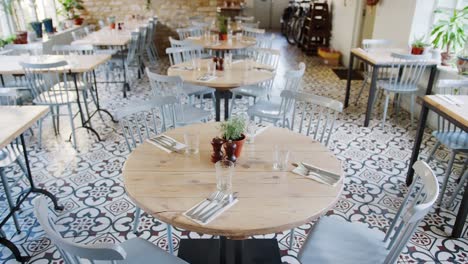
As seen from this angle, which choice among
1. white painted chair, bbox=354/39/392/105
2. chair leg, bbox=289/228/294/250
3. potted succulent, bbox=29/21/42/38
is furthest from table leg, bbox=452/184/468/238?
potted succulent, bbox=29/21/42/38

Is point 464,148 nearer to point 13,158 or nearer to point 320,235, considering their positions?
point 320,235

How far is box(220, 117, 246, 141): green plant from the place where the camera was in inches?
67.6

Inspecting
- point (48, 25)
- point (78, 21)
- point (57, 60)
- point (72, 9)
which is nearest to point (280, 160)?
point (57, 60)

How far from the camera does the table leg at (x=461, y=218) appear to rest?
7.38 feet

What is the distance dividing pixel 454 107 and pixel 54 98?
3.54m

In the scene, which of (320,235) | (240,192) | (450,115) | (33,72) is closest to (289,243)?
(320,235)

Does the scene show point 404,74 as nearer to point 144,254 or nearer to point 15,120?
point 144,254

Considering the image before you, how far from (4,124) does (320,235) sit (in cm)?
196

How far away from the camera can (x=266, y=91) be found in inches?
151

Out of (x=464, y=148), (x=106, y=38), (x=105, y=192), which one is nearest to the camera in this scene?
(x=464, y=148)

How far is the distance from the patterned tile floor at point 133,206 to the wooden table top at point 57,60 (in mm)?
779

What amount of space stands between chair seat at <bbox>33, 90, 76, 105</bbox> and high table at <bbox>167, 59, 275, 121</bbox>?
3.49 ft

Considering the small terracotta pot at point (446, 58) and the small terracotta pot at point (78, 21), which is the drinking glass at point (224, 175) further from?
the small terracotta pot at point (78, 21)

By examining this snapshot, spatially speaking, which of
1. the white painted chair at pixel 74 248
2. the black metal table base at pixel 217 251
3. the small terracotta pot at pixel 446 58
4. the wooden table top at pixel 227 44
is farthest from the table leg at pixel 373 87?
→ the white painted chair at pixel 74 248
